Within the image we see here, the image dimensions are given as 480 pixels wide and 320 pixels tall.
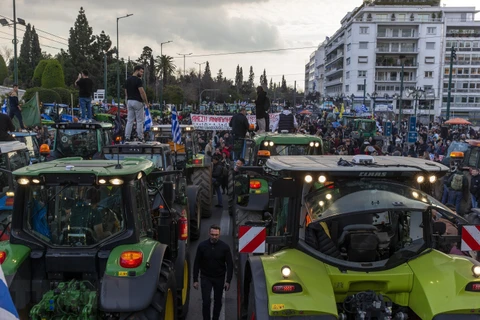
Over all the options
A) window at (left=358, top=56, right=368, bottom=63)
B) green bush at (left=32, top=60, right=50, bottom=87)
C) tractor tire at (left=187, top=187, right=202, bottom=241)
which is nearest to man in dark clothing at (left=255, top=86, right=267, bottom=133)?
tractor tire at (left=187, top=187, right=202, bottom=241)

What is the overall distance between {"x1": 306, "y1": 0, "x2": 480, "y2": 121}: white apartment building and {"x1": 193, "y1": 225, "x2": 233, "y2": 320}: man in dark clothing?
73780 mm

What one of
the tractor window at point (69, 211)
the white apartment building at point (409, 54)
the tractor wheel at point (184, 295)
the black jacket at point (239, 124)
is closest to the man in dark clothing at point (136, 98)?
the black jacket at point (239, 124)

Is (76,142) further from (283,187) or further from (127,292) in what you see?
(283,187)

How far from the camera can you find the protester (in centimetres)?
1164

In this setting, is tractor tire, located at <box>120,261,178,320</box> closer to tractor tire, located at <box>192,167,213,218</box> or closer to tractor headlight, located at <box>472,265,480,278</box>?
tractor headlight, located at <box>472,265,480,278</box>

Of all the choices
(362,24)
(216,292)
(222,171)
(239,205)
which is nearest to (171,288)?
(216,292)

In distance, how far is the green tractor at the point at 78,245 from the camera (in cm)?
472

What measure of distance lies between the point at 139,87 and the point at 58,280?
7369 millimetres

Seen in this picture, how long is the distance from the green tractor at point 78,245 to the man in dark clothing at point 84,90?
10.7 metres

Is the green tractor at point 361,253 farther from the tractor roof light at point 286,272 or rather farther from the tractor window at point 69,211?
the tractor window at point 69,211

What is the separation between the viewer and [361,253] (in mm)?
4484

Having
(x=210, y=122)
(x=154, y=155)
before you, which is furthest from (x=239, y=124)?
(x=210, y=122)

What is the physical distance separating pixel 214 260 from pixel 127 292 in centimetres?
223

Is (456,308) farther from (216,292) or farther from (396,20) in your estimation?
(396,20)
